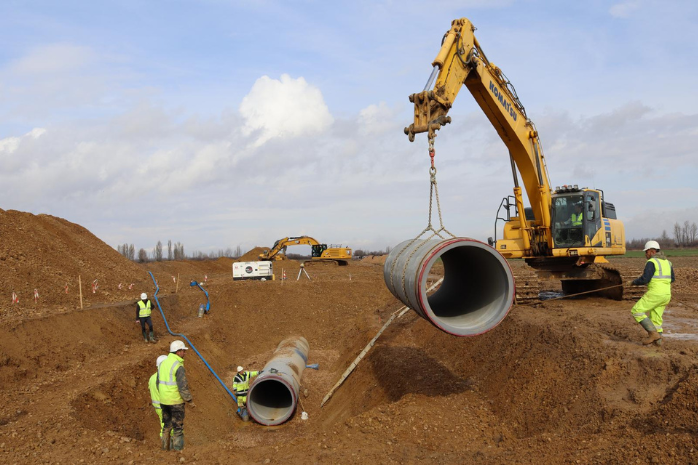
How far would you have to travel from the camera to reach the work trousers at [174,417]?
Answer: 7.86m

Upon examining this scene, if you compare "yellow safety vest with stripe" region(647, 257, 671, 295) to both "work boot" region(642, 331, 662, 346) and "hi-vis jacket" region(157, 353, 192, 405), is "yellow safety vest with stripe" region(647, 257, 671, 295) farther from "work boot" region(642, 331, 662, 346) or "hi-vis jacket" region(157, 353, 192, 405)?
"hi-vis jacket" region(157, 353, 192, 405)

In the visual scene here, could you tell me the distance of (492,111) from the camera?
11.9 m

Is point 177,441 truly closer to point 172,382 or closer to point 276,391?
point 172,382

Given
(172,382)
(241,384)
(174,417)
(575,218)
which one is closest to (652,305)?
(575,218)

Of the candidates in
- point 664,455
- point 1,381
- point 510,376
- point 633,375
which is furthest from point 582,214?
point 1,381

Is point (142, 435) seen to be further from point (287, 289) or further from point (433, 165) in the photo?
point (287, 289)

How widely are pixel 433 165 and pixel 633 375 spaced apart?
13.1ft

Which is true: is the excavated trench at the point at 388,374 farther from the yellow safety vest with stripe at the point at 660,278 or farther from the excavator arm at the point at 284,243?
the excavator arm at the point at 284,243

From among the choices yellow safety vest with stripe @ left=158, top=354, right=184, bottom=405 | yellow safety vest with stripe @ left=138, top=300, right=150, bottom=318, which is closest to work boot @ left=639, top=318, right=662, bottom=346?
yellow safety vest with stripe @ left=158, top=354, right=184, bottom=405

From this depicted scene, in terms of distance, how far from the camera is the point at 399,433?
7125 mm

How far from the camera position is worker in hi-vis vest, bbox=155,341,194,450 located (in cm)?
761

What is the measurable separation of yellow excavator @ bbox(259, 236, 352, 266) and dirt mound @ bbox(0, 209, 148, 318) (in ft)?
42.4

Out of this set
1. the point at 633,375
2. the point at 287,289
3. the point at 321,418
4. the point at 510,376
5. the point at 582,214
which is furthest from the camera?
the point at 287,289

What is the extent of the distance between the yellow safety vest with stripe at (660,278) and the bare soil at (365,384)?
2.88 feet
